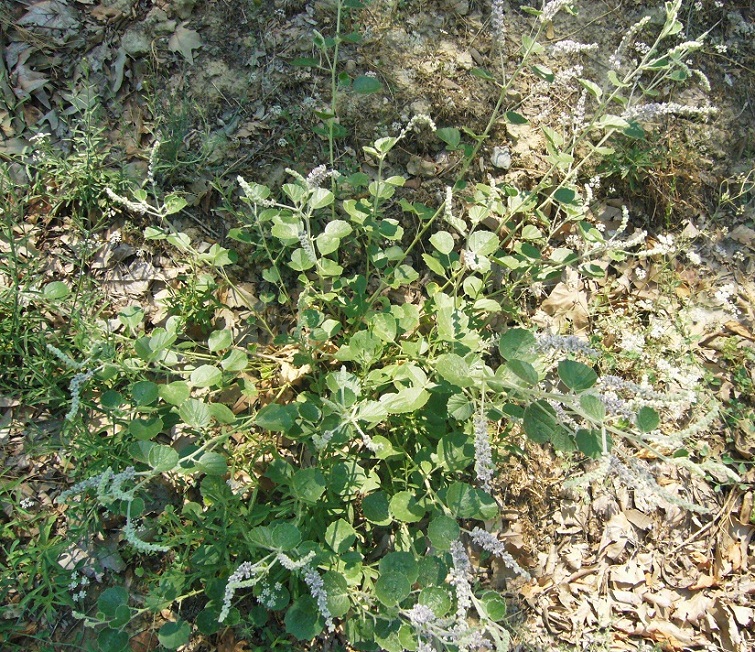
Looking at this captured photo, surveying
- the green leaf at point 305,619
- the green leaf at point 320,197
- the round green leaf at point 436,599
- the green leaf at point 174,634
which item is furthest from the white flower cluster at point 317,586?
the green leaf at point 320,197

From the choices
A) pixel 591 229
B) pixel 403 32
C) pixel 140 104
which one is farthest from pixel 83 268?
pixel 591 229

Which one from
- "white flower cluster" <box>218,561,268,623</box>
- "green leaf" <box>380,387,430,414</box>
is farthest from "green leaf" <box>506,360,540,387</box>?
"white flower cluster" <box>218,561,268,623</box>

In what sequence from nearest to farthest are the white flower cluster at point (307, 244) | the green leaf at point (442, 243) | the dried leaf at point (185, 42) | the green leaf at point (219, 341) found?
the white flower cluster at point (307, 244) → the green leaf at point (219, 341) → the green leaf at point (442, 243) → the dried leaf at point (185, 42)

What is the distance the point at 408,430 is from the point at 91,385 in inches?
59.2

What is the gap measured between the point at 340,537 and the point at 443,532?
394mm

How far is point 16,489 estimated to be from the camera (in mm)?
2627

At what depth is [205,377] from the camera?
2182 millimetres

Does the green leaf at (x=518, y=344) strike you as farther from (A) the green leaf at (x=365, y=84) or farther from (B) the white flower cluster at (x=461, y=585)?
(A) the green leaf at (x=365, y=84)

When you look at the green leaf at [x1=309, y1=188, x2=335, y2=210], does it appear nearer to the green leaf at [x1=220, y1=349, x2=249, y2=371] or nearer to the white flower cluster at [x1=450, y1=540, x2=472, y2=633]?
the green leaf at [x1=220, y1=349, x2=249, y2=371]

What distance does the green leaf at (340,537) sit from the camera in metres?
2.08

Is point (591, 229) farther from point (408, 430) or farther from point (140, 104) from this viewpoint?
point (140, 104)

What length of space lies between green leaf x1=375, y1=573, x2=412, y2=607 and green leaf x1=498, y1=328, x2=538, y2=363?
84 centimetres

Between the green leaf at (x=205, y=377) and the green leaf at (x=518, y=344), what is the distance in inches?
42.6

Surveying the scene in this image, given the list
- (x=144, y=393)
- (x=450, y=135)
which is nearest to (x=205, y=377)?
(x=144, y=393)
